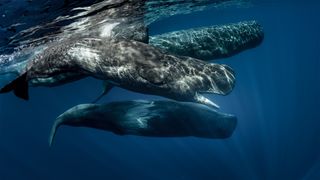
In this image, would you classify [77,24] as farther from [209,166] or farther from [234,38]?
[209,166]

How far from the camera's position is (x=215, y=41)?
11.6 m

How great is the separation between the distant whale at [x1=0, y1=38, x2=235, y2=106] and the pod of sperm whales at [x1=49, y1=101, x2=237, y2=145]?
221cm

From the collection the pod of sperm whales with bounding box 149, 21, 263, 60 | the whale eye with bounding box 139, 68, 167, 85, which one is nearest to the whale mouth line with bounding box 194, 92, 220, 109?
the whale eye with bounding box 139, 68, 167, 85

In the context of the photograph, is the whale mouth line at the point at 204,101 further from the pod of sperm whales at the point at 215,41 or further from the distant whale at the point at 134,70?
the pod of sperm whales at the point at 215,41

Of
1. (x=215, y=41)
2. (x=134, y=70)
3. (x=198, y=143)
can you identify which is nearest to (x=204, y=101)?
(x=134, y=70)

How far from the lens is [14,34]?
16625mm

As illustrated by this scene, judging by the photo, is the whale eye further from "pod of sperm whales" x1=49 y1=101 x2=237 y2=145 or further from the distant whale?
"pod of sperm whales" x1=49 y1=101 x2=237 y2=145

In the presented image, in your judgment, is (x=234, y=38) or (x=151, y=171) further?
(x=151, y=171)

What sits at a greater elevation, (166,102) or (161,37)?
(161,37)

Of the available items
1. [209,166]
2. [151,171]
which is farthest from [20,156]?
[209,166]

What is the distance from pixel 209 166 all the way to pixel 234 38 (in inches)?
1222

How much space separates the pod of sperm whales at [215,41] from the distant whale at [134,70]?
2.75m

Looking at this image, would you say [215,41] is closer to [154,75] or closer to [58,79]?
[154,75]

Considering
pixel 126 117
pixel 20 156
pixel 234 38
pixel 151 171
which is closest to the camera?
pixel 126 117
